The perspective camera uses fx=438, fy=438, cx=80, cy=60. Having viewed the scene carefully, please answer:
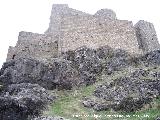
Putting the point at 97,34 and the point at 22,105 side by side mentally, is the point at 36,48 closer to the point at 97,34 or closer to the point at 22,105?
the point at 97,34

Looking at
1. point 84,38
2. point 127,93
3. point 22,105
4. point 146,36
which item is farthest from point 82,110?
point 146,36

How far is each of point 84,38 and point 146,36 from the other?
22.3ft

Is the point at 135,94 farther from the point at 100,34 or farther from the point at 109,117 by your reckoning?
the point at 100,34

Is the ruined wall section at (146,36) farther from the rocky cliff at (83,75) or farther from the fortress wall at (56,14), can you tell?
the fortress wall at (56,14)

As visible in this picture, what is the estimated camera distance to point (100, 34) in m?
37.2

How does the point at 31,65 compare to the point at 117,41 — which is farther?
the point at 117,41

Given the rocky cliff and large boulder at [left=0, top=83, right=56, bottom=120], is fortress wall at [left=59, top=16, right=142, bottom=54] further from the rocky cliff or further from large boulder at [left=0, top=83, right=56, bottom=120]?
large boulder at [left=0, top=83, right=56, bottom=120]

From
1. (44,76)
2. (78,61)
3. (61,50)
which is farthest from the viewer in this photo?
(61,50)

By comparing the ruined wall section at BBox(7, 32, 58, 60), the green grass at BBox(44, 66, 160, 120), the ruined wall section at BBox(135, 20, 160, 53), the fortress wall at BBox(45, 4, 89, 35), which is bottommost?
the green grass at BBox(44, 66, 160, 120)

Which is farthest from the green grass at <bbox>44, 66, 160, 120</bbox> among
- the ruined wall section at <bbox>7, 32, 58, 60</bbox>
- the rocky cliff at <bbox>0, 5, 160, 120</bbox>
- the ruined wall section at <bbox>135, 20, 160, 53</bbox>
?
the ruined wall section at <bbox>135, 20, 160, 53</bbox>

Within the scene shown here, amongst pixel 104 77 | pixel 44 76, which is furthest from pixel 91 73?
pixel 44 76

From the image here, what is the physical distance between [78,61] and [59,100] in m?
5.65

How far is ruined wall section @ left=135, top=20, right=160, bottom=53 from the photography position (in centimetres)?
4016

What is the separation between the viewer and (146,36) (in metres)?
40.6
